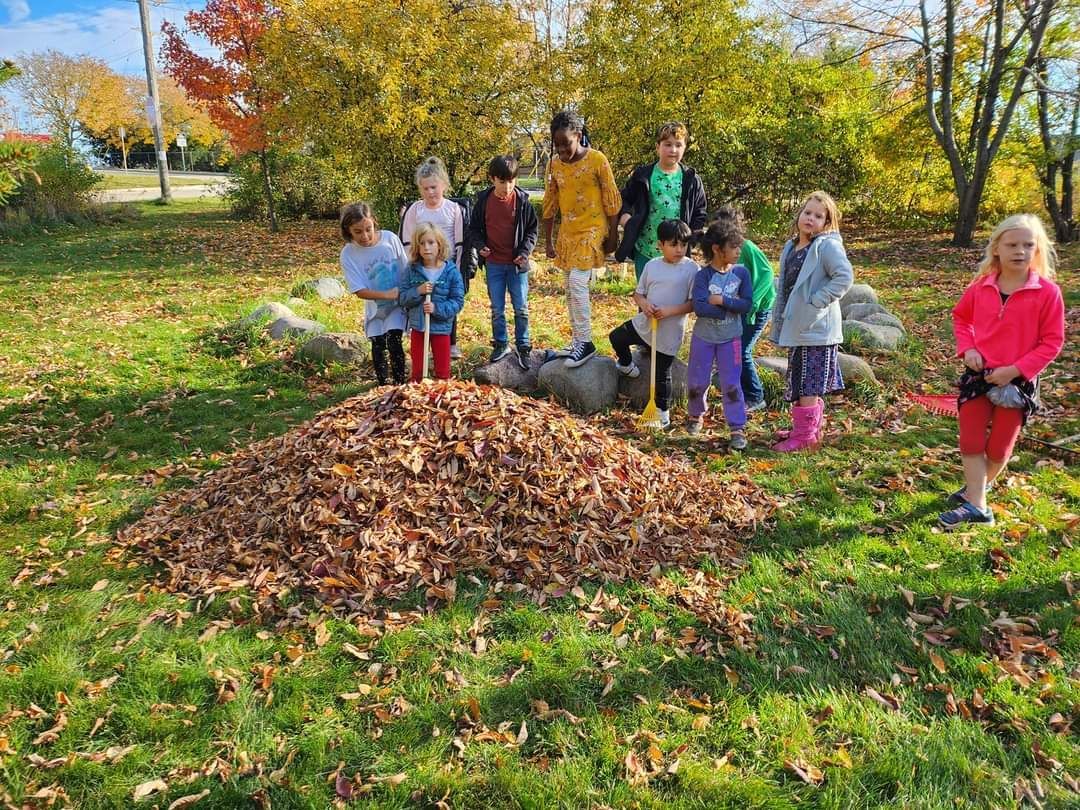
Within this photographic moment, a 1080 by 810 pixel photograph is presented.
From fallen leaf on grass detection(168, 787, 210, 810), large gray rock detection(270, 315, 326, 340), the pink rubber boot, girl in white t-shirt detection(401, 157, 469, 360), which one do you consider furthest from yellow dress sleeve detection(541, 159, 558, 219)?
fallen leaf on grass detection(168, 787, 210, 810)

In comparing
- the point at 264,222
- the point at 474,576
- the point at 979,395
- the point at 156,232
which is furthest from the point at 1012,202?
the point at 156,232

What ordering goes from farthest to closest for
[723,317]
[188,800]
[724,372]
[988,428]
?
1. [724,372]
2. [723,317]
3. [988,428]
4. [188,800]

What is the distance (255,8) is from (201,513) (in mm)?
15268

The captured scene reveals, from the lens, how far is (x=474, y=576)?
3557 mm

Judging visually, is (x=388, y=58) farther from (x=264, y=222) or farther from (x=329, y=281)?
(x=264, y=222)

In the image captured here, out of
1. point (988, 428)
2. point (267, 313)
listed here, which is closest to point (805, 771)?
point (988, 428)

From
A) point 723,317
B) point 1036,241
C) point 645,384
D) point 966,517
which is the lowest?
point 966,517

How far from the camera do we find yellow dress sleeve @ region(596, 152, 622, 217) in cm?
546

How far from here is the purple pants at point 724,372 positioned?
5082mm

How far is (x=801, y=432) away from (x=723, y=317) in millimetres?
1089

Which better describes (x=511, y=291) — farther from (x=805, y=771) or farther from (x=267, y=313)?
(x=805, y=771)

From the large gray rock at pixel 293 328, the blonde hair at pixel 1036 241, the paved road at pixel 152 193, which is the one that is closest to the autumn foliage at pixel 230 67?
the paved road at pixel 152 193

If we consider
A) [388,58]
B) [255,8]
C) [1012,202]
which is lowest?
[1012,202]

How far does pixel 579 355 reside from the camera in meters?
6.00
